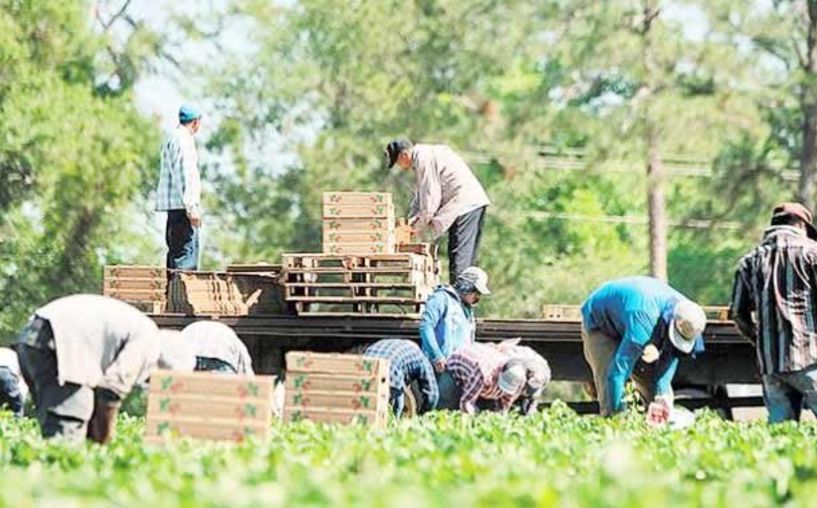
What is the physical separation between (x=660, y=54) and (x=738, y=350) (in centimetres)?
1942

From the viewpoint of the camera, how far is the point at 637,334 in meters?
15.9

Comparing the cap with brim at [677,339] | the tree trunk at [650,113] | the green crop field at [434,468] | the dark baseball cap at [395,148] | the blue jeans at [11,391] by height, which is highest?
the tree trunk at [650,113]

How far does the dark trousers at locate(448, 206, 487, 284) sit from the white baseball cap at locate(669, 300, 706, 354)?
3145mm

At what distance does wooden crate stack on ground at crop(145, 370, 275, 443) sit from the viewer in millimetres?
11602

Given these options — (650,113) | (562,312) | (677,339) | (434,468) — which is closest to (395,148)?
(677,339)

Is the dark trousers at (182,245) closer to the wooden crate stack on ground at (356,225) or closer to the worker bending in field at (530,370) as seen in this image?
the wooden crate stack on ground at (356,225)

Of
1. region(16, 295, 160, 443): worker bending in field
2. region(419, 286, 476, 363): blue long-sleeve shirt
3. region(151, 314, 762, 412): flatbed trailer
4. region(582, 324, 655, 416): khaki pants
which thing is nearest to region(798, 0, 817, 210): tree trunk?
region(151, 314, 762, 412): flatbed trailer

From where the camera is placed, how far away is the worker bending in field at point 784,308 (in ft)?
48.5

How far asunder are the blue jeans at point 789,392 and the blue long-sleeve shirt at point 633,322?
1.16 metres

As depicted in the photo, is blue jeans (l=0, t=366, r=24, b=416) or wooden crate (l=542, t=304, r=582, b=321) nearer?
blue jeans (l=0, t=366, r=24, b=416)

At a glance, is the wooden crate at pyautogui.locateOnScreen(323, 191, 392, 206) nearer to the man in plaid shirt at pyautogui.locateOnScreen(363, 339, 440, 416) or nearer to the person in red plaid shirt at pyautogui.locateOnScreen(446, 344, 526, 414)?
the man in plaid shirt at pyautogui.locateOnScreen(363, 339, 440, 416)

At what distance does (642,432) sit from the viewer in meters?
13.4

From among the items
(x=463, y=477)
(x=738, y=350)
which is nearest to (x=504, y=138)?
(x=738, y=350)

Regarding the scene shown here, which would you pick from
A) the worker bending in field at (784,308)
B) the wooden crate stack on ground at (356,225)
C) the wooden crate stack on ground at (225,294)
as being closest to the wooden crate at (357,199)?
the wooden crate stack on ground at (356,225)
